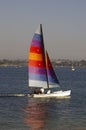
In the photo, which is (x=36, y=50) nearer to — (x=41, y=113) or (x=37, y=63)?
(x=37, y=63)

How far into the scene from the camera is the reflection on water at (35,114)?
132 feet

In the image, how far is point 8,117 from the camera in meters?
45.2

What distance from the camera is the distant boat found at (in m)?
66.3

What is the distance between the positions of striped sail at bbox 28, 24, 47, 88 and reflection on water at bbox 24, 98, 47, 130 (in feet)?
14.5

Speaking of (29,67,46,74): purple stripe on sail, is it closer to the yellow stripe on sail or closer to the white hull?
the yellow stripe on sail

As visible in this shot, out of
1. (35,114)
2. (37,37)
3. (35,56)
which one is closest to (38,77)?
(35,56)

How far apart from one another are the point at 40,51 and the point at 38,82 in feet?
14.4

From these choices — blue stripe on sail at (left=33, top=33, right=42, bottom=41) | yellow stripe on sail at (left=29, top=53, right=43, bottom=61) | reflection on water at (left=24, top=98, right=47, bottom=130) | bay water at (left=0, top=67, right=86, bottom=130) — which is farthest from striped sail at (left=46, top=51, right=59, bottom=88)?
reflection on water at (left=24, top=98, right=47, bottom=130)

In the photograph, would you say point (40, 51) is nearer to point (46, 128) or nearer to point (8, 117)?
point (8, 117)

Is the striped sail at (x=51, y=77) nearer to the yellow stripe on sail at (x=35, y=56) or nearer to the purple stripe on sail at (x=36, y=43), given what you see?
the yellow stripe on sail at (x=35, y=56)

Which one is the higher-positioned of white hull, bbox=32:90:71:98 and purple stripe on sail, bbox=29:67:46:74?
purple stripe on sail, bbox=29:67:46:74

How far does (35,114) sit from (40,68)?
64.9ft

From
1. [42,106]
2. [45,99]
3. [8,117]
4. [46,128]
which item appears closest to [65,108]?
[42,106]

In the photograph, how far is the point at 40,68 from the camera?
67562 mm
